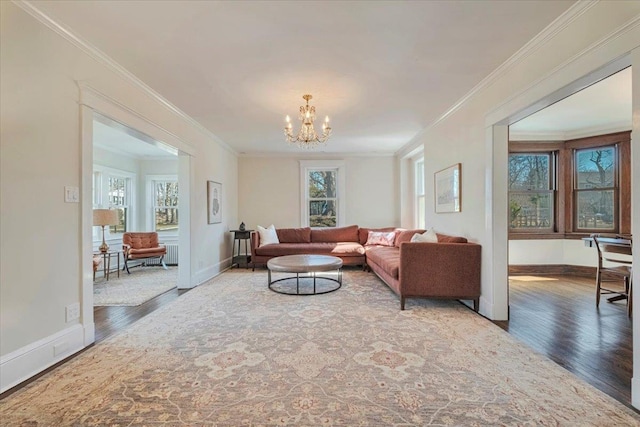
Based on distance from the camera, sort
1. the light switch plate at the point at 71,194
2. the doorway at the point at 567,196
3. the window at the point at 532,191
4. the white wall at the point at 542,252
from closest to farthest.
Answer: the light switch plate at the point at 71,194 < the doorway at the point at 567,196 < the white wall at the point at 542,252 < the window at the point at 532,191

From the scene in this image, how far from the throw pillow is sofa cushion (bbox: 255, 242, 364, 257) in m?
0.40

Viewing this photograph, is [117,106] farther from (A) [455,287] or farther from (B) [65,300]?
(A) [455,287]

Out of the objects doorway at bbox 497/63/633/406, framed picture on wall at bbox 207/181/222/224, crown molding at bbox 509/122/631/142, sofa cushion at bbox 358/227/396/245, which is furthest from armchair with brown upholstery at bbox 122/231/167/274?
crown molding at bbox 509/122/631/142

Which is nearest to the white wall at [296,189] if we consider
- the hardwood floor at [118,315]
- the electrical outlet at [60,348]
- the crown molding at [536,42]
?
the crown molding at [536,42]

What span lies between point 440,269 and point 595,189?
388 centimetres

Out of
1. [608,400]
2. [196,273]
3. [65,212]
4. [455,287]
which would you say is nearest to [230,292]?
[196,273]

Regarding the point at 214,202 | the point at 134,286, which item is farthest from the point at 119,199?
the point at 134,286

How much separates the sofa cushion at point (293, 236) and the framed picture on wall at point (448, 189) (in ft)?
9.21

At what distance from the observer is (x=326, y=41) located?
7.85 feet

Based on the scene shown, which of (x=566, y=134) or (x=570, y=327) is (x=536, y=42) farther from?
(x=566, y=134)

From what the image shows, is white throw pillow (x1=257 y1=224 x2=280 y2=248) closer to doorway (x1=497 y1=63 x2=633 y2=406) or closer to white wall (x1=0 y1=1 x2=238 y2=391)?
white wall (x1=0 y1=1 x2=238 y2=391)

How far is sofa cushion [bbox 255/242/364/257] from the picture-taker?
5.70 m

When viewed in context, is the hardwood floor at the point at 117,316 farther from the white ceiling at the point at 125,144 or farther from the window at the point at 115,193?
the window at the point at 115,193

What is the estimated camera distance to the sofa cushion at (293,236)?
6473 millimetres
